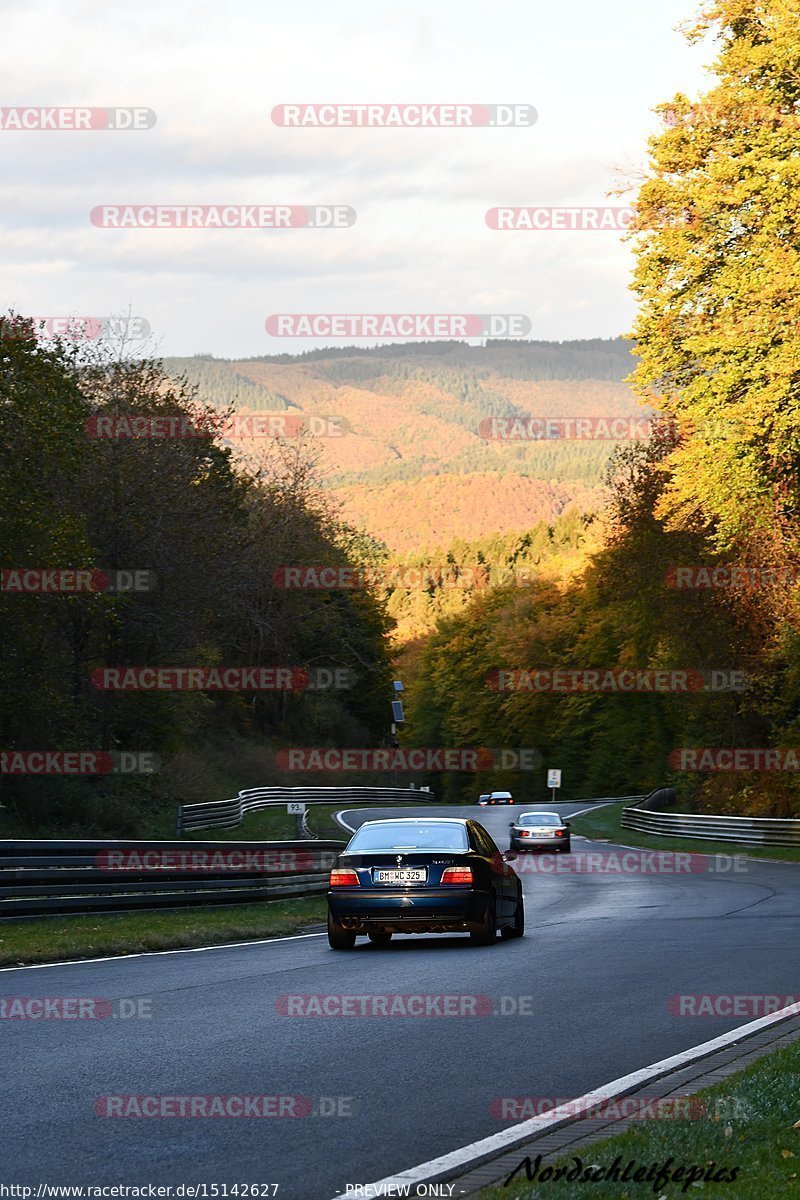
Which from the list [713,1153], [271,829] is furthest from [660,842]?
[713,1153]

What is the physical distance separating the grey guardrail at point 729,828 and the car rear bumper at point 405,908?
25.5m

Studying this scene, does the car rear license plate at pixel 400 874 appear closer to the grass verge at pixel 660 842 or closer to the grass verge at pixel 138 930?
the grass verge at pixel 138 930

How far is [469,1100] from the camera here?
28.0 feet

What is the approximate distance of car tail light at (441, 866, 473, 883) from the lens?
1755 centimetres

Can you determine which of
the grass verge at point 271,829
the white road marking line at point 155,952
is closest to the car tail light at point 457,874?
the white road marking line at point 155,952

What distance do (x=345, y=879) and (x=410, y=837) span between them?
0.99m

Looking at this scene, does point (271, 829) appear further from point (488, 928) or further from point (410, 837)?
point (488, 928)

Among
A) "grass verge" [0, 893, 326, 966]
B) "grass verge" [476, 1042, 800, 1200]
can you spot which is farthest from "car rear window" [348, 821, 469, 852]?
"grass verge" [476, 1042, 800, 1200]

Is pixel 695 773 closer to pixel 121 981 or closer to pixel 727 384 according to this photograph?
pixel 727 384

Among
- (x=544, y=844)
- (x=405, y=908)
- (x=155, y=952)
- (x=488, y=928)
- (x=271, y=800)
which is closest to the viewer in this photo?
(x=155, y=952)

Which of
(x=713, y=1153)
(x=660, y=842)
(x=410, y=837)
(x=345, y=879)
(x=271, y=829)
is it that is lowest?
(x=660, y=842)

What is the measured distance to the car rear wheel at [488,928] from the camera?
1775 cm

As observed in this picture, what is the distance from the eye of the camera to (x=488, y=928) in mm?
17797

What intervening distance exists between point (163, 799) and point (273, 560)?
2287 cm
